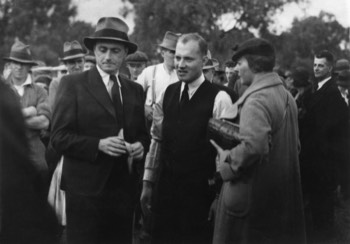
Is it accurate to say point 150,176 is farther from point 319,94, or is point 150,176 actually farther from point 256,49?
point 319,94

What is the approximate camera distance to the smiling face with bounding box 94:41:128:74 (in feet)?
14.0

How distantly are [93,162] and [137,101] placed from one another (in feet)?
1.91

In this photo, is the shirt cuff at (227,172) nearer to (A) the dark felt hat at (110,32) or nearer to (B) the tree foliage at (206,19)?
(A) the dark felt hat at (110,32)

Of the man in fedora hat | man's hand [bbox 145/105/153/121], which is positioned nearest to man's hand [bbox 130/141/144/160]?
the man in fedora hat

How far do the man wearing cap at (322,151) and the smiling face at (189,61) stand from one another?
236cm

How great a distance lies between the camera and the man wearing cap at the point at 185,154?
4.39 metres

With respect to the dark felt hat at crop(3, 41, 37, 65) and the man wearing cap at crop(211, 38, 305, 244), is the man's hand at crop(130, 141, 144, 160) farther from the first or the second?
the dark felt hat at crop(3, 41, 37, 65)

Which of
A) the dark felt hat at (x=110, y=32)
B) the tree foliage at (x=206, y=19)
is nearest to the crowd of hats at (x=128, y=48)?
the dark felt hat at (x=110, y=32)

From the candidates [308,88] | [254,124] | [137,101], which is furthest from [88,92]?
[308,88]

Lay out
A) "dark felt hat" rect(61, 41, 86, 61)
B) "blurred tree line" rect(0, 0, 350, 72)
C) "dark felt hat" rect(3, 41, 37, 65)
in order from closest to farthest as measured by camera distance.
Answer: "dark felt hat" rect(3, 41, 37, 65)
"dark felt hat" rect(61, 41, 86, 61)
"blurred tree line" rect(0, 0, 350, 72)

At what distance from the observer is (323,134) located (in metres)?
6.50

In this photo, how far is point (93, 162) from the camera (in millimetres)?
4066

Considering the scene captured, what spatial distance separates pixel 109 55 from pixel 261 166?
1.36 m

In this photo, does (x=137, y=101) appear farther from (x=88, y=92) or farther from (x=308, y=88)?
(x=308, y=88)
